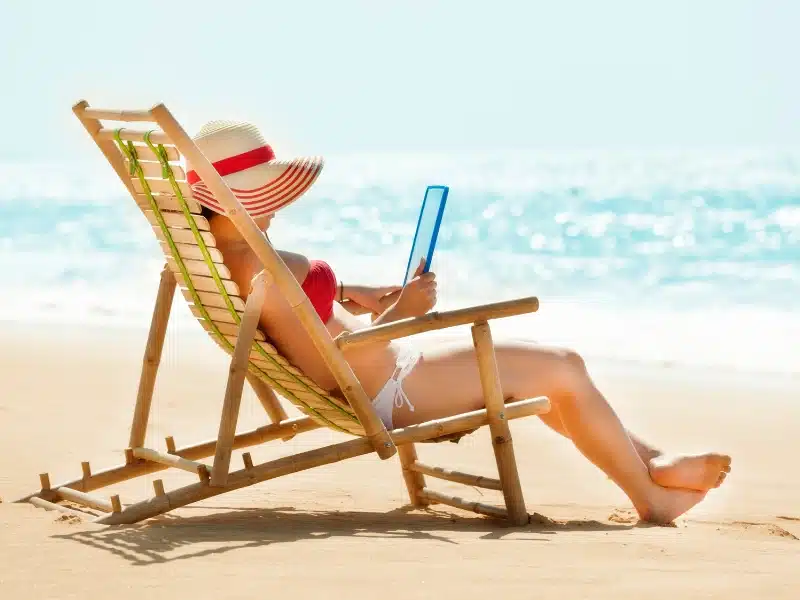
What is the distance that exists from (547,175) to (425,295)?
Result: 110 feet

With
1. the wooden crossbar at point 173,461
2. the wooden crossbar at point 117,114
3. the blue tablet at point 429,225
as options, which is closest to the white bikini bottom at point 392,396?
the blue tablet at point 429,225

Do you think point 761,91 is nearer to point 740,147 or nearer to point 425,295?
point 740,147

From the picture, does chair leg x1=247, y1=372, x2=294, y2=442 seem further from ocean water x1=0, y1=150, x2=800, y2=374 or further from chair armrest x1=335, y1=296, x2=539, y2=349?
ocean water x1=0, y1=150, x2=800, y2=374

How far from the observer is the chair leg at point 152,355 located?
4.20m

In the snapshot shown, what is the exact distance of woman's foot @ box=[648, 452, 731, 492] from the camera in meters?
3.96

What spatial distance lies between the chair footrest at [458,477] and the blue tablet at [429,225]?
0.79 meters

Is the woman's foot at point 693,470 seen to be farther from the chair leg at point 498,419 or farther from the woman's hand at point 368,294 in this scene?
the woman's hand at point 368,294

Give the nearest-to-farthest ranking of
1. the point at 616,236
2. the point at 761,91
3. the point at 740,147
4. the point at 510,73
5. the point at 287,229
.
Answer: the point at 616,236 < the point at 287,229 < the point at 740,147 < the point at 761,91 < the point at 510,73

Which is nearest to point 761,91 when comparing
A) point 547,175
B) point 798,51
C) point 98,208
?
point 798,51

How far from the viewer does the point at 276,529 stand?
389cm

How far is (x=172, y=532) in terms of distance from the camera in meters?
3.71

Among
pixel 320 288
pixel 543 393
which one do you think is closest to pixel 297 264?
pixel 320 288

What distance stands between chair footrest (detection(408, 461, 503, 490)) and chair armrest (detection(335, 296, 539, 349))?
60 centimetres

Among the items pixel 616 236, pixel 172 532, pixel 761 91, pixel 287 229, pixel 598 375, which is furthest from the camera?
pixel 761 91
